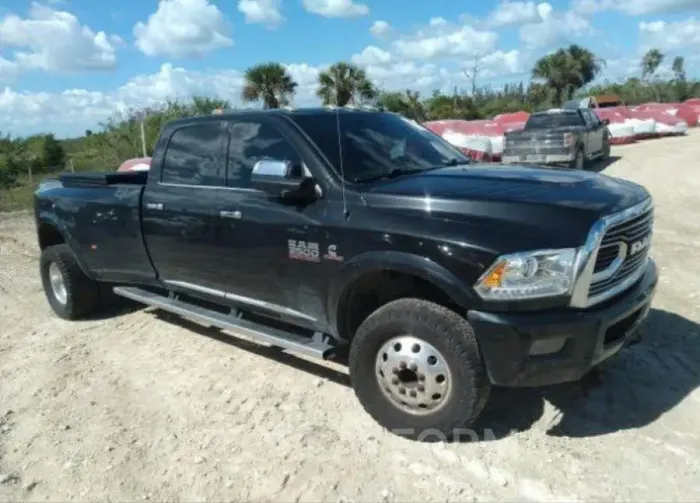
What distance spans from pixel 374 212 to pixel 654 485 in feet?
6.61

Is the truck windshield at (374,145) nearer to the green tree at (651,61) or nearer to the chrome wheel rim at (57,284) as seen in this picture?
the chrome wheel rim at (57,284)

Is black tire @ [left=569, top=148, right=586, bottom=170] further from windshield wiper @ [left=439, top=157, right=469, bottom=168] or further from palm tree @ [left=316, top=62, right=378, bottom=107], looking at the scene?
palm tree @ [left=316, top=62, right=378, bottom=107]

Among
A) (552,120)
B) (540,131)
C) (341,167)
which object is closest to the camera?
(341,167)

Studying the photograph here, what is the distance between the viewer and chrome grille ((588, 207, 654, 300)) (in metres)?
3.37

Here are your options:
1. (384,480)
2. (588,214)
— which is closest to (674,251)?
(588,214)

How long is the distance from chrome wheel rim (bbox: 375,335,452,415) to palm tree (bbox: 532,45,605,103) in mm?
54063

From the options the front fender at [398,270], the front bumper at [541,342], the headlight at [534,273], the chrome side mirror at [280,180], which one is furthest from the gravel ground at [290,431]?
the chrome side mirror at [280,180]

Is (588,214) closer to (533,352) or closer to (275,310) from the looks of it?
(533,352)

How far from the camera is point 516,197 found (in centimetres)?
345

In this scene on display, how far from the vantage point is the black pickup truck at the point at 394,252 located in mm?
3283

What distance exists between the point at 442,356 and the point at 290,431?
3.62ft

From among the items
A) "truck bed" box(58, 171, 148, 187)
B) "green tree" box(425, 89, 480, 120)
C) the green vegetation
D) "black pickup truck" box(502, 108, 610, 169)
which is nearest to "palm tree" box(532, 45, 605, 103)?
the green vegetation

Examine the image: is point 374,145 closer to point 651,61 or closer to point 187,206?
point 187,206

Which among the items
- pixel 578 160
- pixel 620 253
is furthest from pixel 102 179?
pixel 578 160
